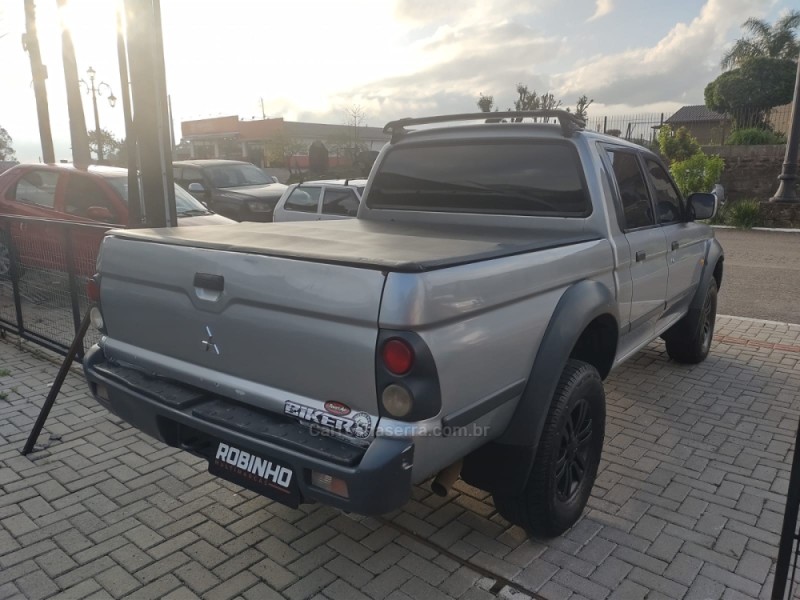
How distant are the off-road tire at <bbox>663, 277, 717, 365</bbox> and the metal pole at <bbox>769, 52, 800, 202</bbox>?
32.3ft

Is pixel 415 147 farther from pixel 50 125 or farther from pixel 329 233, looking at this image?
pixel 50 125

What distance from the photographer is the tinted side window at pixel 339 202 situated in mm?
10047

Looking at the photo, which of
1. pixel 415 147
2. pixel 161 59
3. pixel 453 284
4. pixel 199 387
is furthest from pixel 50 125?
pixel 453 284

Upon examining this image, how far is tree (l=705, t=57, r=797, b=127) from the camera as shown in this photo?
27906 millimetres

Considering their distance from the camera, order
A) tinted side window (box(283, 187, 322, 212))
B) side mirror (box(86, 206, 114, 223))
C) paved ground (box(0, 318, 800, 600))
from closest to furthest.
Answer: paved ground (box(0, 318, 800, 600)) < side mirror (box(86, 206, 114, 223)) < tinted side window (box(283, 187, 322, 212))

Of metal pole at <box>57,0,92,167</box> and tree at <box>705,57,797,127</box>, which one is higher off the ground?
tree at <box>705,57,797,127</box>

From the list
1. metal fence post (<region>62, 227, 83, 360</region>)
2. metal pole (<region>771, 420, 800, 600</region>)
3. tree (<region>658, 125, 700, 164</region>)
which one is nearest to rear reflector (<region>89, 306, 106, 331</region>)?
metal fence post (<region>62, 227, 83, 360</region>)

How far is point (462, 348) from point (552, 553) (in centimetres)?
138

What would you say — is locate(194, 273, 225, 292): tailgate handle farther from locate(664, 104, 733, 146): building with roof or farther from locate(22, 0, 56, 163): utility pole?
locate(664, 104, 733, 146): building with roof

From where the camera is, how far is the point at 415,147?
14.1 ft

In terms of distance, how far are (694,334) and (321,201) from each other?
6531mm

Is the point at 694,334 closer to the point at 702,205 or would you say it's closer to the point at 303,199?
the point at 702,205

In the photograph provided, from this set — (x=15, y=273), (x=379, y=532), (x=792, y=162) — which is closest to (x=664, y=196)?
(x=379, y=532)

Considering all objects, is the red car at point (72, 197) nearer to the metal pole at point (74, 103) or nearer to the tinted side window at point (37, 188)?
the tinted side window at point (37, 188)
